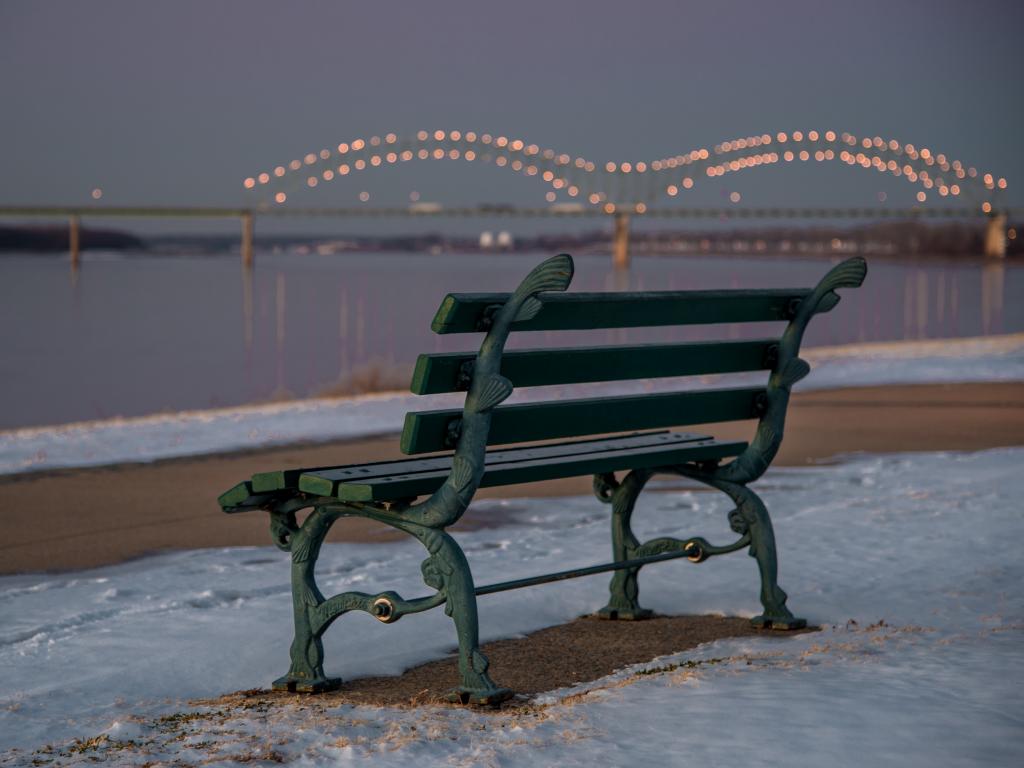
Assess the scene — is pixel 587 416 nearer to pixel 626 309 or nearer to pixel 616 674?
pixel 626 309

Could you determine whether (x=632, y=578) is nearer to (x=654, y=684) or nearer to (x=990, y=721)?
(x=654, y=684)

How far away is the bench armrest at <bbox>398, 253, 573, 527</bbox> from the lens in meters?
3.28

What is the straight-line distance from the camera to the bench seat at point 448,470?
338 cm

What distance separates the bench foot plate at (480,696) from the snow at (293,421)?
195 inches

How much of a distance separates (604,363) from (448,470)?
1.57 feet

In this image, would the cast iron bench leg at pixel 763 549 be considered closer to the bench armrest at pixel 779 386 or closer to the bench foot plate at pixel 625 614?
the bench armrest at pixel 779 386

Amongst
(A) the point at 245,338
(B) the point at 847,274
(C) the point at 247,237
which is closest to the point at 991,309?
(A) the point at 245,338

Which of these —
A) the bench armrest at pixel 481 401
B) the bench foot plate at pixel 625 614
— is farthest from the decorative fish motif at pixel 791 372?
the bench armrest at pixel 481 401

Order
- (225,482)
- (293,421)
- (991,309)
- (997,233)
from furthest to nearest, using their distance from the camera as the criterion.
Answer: (997,233) → (991,309) → (293,421) → (225,482)

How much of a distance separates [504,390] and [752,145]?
326ft

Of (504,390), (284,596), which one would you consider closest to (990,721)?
(504,390)

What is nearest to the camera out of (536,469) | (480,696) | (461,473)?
(480,696)

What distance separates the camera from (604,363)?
3729mm

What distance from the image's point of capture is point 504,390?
10.8 ft
